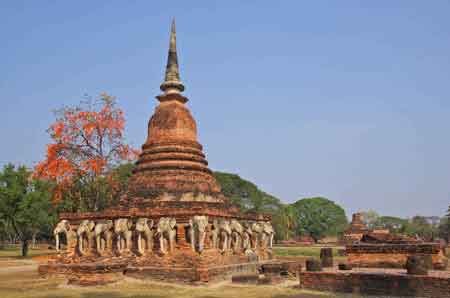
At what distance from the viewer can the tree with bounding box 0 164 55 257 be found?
30109 mm

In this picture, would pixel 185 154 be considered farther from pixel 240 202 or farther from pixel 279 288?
pixel 240 202

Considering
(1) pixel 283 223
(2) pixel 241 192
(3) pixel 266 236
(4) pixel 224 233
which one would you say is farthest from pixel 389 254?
(1) pixel 283 223

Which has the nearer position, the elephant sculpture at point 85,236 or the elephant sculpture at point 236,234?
the elephant sculpture at point 85,236

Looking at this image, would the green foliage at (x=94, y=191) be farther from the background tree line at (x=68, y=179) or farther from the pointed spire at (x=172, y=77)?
the pointed spire at (x=172, y=77)

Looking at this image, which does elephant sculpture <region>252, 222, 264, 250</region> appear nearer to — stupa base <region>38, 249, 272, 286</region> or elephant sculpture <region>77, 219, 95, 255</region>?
stupa base <region>38, 249, 272, 286</region>

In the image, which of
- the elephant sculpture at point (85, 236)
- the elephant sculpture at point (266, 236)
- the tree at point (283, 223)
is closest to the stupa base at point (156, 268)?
the elephant sculpture at point (85, 236)

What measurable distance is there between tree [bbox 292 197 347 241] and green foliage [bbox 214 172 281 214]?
2326 centimetres

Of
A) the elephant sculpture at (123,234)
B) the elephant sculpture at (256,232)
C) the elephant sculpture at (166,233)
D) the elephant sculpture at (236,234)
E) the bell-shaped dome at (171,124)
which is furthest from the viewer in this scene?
the bell-shaped dome at (171,124)

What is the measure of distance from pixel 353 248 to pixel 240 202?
118 feet

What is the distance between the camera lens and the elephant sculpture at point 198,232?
1411 cm

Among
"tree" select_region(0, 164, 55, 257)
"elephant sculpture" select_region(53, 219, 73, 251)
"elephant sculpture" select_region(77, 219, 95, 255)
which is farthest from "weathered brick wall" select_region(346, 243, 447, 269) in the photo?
"tree" select_region(0, 164, 55, 257)

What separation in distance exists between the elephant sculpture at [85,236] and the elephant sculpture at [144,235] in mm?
2008

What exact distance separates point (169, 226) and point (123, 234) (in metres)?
1.88

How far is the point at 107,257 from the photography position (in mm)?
15531
